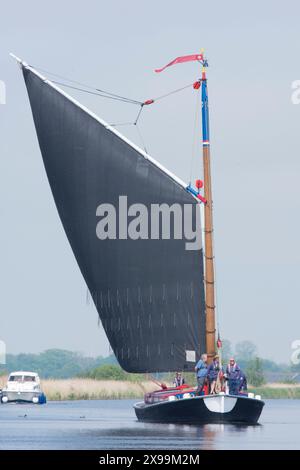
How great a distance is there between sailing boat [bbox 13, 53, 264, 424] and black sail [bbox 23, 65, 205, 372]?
4 centimetres

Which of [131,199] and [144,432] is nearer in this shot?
[144,432]

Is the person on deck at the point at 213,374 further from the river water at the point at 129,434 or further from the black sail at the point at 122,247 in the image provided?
the black sail at the point at 122,247

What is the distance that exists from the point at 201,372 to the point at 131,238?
7.06m

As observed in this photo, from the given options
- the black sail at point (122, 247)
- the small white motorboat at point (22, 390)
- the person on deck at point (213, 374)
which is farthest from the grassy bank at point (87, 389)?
the person on deck at point (213, 374)

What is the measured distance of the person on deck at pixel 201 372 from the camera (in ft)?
186

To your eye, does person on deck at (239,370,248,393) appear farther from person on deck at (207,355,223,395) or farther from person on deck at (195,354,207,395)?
person on deck at (195,354,207,395)

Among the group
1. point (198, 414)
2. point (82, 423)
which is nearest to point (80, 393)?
point (82, 423)

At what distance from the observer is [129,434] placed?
5375 centimetres

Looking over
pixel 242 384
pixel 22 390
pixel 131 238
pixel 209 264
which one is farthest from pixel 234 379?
pixel 22 390
